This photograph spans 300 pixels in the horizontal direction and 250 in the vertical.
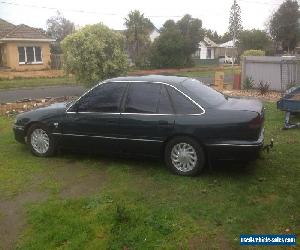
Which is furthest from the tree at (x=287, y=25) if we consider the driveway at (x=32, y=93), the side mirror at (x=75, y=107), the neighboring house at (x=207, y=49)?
the side mirror at (x=75, y=107)

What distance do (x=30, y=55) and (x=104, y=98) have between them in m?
28.6

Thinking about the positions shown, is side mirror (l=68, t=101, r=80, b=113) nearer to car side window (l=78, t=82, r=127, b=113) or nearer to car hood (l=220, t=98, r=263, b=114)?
car side window (l=78, t=82, r=127, b=113)

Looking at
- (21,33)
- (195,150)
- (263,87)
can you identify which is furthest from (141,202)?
(21,33)

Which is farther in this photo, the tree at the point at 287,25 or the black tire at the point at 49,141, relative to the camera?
the tree at the point at 287,25

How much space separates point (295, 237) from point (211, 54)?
62217 millimetres

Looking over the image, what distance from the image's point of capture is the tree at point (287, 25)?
48.4 m

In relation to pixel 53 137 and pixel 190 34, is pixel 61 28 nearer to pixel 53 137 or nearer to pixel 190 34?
pixel 190 34

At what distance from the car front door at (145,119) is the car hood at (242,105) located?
0.92 metres

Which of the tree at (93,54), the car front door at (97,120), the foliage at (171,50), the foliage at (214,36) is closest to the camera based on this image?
the car front door at (97,120)

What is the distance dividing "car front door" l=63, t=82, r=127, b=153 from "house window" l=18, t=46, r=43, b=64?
27.7 metres

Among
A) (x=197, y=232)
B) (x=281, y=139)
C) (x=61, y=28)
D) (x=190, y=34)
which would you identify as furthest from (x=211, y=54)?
(x=197, y=232)

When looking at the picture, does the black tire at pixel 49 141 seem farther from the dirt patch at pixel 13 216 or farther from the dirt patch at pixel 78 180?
the dirt patch at pixel 13 216

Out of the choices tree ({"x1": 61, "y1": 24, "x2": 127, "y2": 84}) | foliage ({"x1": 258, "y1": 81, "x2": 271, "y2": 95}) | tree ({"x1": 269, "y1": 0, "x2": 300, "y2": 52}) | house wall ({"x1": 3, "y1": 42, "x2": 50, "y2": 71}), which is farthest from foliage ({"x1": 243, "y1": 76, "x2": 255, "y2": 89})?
tree ({"x1": 269, "y1": 0, "x2": 300, "y2": 52})

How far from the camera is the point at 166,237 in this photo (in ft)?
14.8
